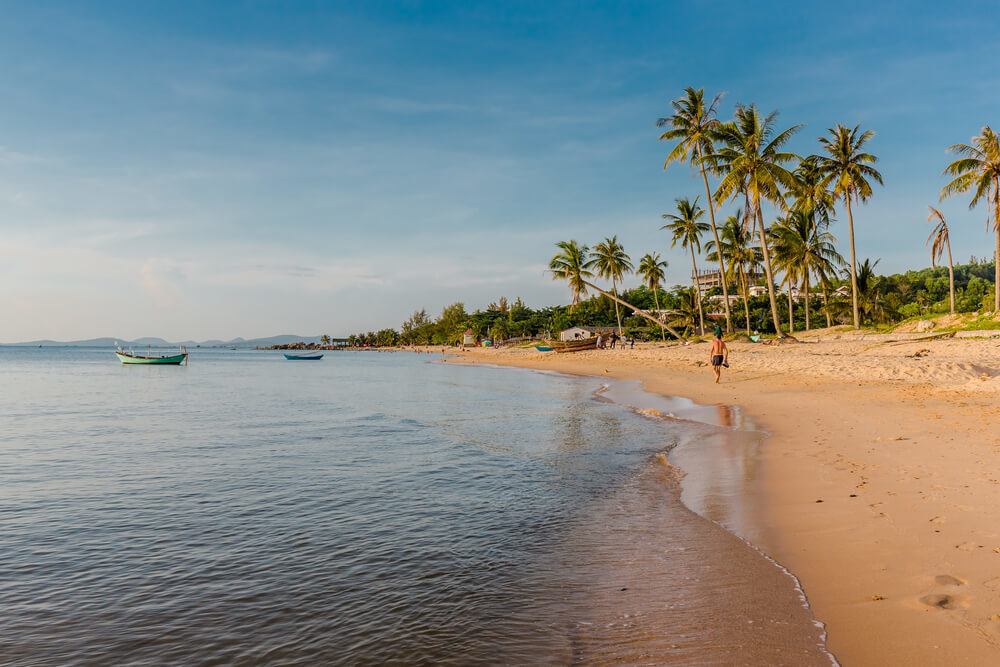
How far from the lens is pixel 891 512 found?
650 cm

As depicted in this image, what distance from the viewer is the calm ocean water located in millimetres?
4359

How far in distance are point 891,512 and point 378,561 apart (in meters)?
5.67

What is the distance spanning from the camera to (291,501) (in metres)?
8.75

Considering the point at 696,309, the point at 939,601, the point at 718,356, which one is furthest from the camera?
the point at 696,309

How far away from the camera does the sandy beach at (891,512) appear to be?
157 inches

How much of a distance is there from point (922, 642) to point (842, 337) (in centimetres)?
4170

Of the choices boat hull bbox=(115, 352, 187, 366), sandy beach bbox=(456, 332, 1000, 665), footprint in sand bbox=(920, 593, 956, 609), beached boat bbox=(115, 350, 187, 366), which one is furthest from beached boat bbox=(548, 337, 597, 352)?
footprint in sand bbox=(920, 593, 956, 609)

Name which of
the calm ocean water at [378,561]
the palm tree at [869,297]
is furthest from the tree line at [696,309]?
the calm ocean water at [378,561]

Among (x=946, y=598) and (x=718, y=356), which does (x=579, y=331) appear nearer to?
(x=718, y=356)

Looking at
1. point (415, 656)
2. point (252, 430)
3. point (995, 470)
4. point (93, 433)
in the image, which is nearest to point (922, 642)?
point (415, 656)

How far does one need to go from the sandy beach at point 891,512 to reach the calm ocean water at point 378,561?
1.55 feet

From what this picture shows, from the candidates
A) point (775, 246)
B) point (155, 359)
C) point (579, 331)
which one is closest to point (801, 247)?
point (775, 246)

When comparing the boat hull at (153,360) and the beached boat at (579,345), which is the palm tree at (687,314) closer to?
the beached boat at (579,345)

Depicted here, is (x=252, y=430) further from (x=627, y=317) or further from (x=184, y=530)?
(x=627, y=317)
